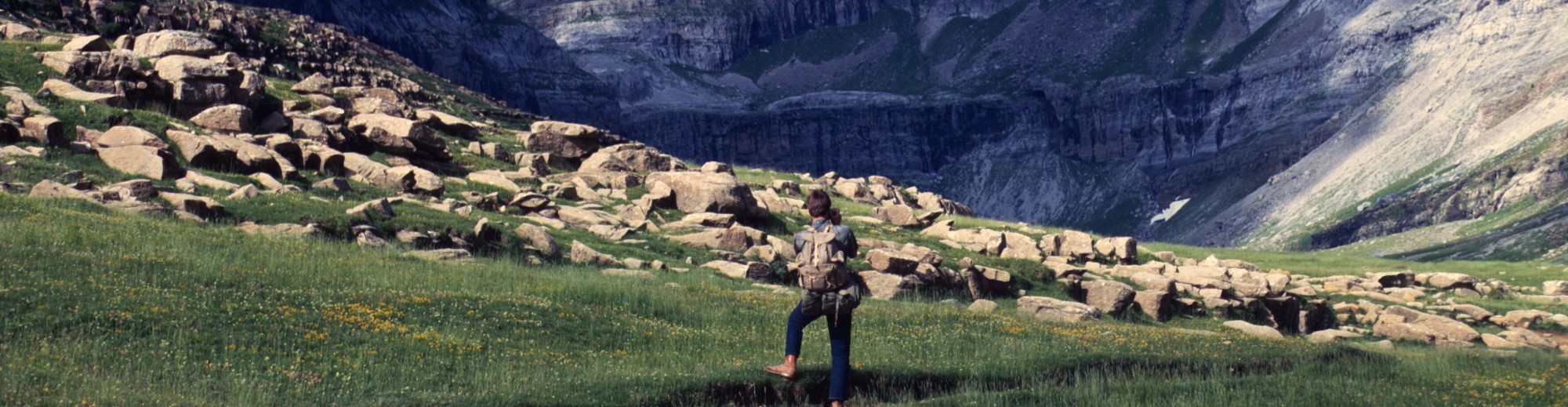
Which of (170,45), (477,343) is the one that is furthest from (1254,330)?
(170,45)

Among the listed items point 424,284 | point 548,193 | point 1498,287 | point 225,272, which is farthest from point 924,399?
point 1498,287

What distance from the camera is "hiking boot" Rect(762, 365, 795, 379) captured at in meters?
19.5

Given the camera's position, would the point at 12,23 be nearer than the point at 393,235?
No

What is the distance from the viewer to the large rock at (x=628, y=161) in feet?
196

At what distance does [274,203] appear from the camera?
36562 mm

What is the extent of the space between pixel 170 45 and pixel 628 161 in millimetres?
20697

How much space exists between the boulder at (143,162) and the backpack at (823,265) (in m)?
26.8

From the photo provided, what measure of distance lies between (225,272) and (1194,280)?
36.9m

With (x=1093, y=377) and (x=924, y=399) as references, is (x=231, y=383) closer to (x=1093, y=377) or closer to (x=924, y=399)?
(x=924, y=399)

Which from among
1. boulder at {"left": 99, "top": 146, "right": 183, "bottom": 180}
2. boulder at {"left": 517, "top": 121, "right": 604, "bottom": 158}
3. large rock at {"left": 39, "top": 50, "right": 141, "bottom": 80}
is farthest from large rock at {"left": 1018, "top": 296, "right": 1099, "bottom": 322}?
large rock at {"left": 39, "top": 50, "right": 141, "bottom": 80}

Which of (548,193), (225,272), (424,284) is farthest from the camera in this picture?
(548,193)

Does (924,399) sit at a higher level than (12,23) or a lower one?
lower

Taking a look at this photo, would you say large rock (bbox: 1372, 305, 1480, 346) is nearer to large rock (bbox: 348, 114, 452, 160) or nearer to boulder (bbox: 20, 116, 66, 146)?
large rock (bbox: 348, 114, 452, 160)

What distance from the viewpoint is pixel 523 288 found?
91.7 feet
